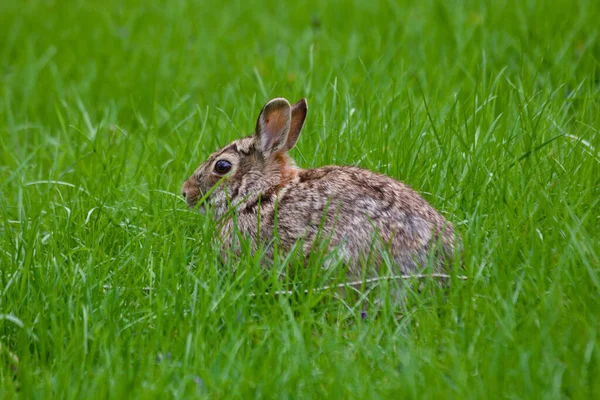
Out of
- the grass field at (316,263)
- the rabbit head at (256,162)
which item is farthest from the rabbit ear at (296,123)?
the grass field at (316,263)

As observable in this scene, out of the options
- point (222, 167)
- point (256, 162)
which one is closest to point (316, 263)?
point (256, 162)

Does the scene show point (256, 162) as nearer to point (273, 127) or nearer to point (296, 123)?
point (273, 127)

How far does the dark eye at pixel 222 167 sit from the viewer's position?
16.4 ft

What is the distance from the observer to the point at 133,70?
814 cm

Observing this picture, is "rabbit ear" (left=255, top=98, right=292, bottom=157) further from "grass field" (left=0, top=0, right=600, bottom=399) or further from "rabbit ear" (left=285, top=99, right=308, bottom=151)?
"grass field" (left=0, top=0, right=600, bottom=399)

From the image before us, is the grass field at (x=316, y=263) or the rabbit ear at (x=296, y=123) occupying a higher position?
the rabbit ear at (x=296, y=123)

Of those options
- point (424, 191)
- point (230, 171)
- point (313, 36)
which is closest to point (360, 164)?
point (424, 191)

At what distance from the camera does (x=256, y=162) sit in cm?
495

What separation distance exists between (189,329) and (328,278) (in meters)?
0.73

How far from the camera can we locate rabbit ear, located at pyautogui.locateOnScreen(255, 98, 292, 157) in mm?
4836

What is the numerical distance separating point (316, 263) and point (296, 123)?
47.7 inches

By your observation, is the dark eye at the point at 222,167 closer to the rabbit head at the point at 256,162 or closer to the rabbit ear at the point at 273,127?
the rabbit head at the point at 256,162

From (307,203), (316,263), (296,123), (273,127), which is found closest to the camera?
(316,263)

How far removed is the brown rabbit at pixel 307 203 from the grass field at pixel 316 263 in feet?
0.59
